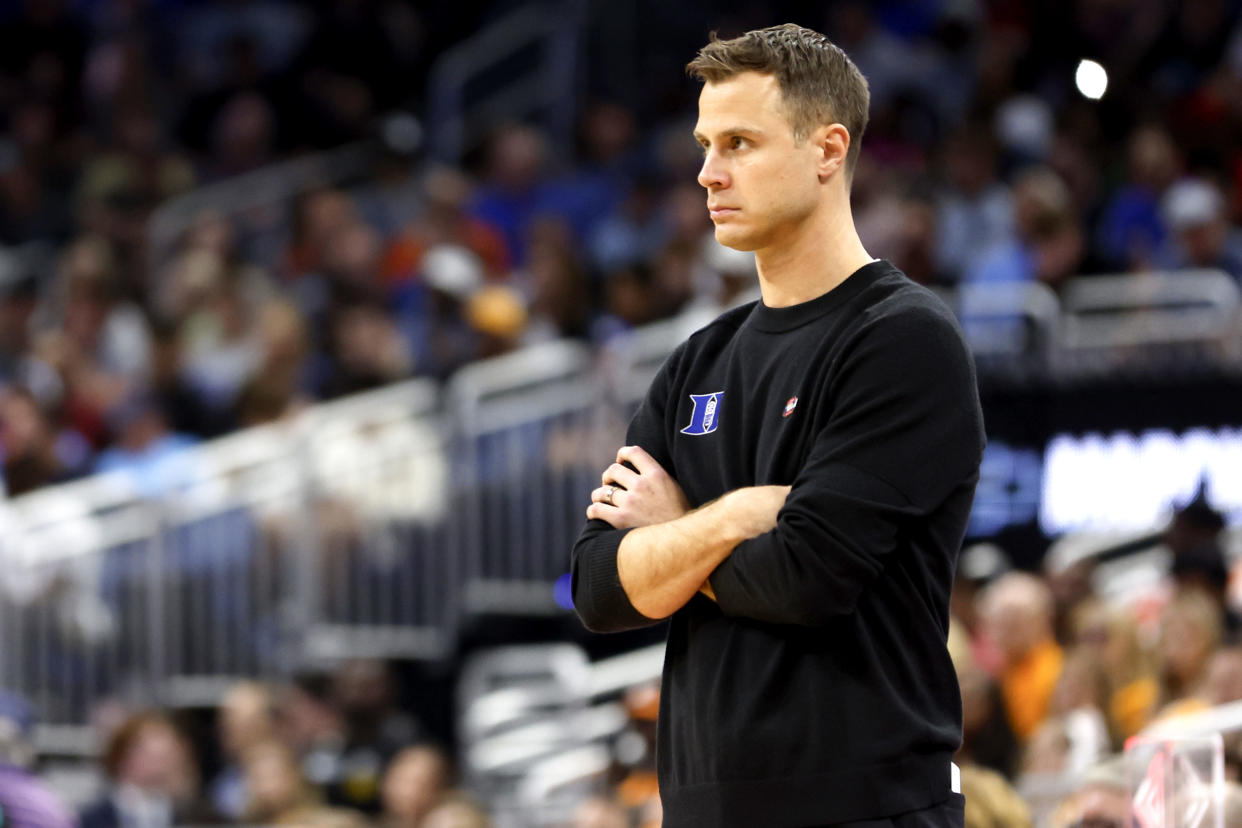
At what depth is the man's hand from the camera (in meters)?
3.07

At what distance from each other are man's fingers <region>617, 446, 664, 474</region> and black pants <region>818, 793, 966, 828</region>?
0.72 metres

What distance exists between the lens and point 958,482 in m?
2.85

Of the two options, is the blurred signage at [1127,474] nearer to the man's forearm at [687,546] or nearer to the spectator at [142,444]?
the spectator at [142,444]

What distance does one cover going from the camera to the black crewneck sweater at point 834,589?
272cm

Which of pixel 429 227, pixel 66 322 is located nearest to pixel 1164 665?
pixel 429 227

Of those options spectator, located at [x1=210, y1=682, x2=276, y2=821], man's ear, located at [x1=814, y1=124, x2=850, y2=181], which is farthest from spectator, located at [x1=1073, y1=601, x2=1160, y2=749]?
man's ear, located at [x1=814, y1=124, x2=850, y2=181]

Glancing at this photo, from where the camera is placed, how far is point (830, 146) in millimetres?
2988

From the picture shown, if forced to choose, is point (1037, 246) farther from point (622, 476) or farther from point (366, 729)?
point (622, 476)

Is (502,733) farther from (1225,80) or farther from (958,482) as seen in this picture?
(958,482)

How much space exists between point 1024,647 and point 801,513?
5.52m

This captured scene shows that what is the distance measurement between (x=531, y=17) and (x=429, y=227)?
3.70 metres

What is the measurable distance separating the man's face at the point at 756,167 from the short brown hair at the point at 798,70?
2 cm

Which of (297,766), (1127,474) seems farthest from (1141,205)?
(297,766)

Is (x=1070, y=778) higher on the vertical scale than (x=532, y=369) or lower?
lower
